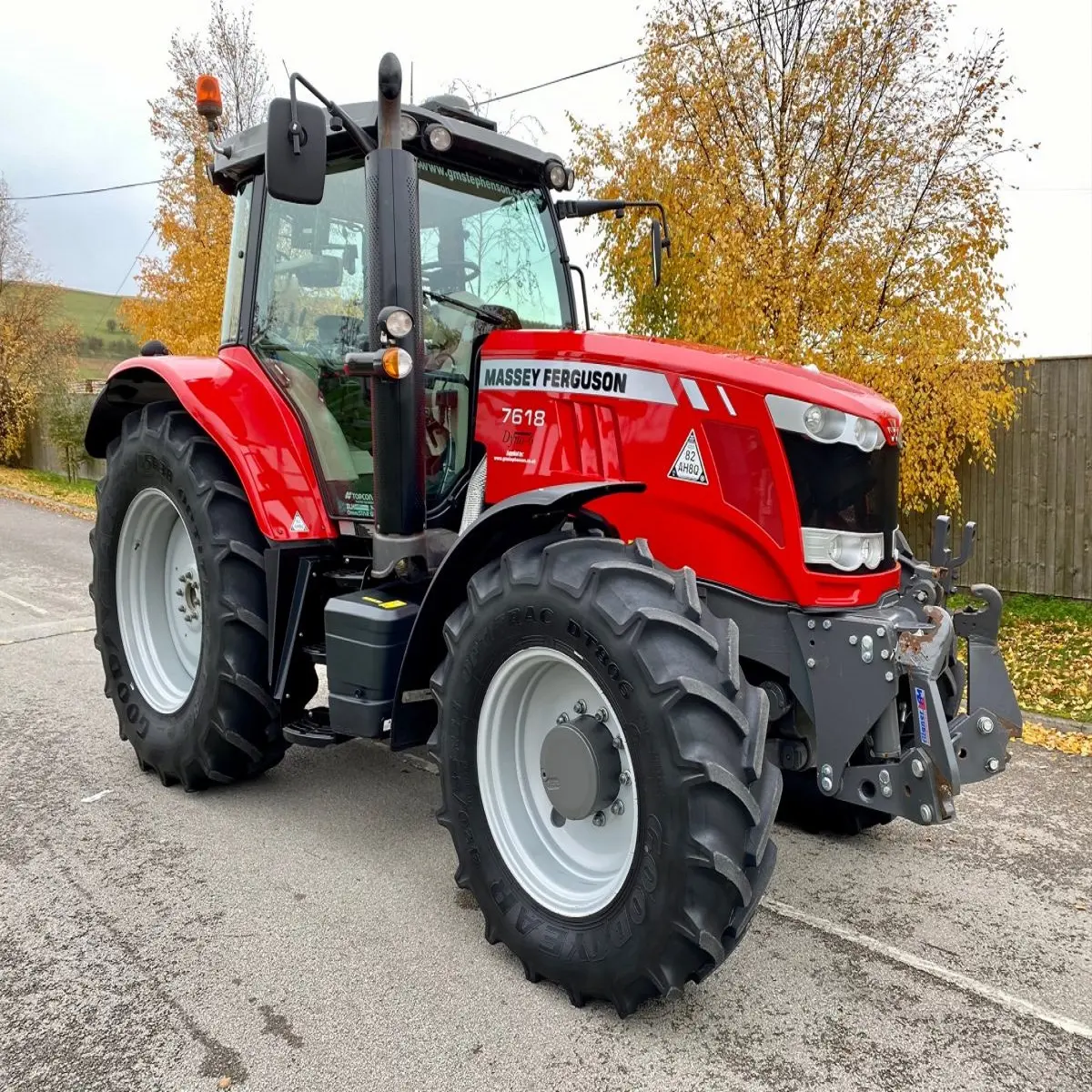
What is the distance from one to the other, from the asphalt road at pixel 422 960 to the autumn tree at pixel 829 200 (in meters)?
4.42

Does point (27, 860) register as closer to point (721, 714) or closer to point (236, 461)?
point (236, 461)

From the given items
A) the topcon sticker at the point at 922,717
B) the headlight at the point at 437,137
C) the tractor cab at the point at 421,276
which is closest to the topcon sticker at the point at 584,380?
the tractor cab at the point at 421,276

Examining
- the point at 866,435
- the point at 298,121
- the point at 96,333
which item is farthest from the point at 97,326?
the point at 866,435

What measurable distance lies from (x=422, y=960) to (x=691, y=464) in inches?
66.1

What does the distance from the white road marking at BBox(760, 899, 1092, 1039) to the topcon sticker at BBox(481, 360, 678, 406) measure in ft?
5.65

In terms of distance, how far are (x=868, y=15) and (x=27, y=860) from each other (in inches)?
320

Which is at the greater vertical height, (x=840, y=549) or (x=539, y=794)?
(x=840, y=549)

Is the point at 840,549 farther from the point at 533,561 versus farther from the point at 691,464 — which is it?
the point at 533,561

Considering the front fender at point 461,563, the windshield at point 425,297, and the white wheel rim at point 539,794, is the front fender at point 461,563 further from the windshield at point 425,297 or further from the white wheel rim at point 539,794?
the windshield at point 425,297

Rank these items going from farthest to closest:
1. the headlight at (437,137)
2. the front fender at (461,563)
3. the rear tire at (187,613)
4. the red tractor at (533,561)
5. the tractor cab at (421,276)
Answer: the rear tire at (187,613) → the tractor cab at (421,276) → the headlight at (437,137) → the front fender at (461,563) → the red tractor at (533,561)

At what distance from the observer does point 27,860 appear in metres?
3.52

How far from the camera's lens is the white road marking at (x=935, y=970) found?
2.65 metres

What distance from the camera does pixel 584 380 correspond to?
314 centimetres

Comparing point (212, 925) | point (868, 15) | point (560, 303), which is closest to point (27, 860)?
point (212, 925)
